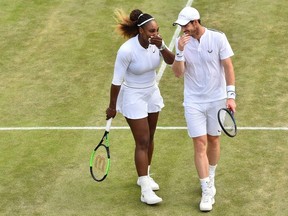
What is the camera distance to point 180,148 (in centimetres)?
1298

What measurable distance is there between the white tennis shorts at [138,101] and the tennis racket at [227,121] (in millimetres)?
921

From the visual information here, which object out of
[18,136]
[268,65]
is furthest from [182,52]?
[268,65]

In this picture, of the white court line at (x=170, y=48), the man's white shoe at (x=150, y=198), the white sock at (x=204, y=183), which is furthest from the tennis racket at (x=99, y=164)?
the white court line at (x=170, y=48)

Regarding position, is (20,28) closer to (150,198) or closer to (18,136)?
(18,136)

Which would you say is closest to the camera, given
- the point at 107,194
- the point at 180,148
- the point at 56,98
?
the point at 107,194

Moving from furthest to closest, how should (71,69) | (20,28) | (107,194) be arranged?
1. (20,28)
2. (71,69)
3. (107,194)

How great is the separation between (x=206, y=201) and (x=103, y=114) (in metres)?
3.61

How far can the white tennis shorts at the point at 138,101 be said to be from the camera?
36.9ft

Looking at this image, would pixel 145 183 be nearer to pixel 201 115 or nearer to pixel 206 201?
pixel 206 201

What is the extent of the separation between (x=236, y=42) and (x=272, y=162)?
4760 millimetres

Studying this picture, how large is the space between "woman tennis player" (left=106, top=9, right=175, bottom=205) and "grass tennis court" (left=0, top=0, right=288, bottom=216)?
0.61m

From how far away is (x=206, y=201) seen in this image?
11125 millimetres

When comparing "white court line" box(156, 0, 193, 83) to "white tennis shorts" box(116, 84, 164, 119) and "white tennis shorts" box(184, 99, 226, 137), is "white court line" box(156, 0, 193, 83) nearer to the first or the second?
"white tennis shorts" box(116, 84, 164, 119)

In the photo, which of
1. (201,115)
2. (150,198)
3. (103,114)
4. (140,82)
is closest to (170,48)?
(103,114)
